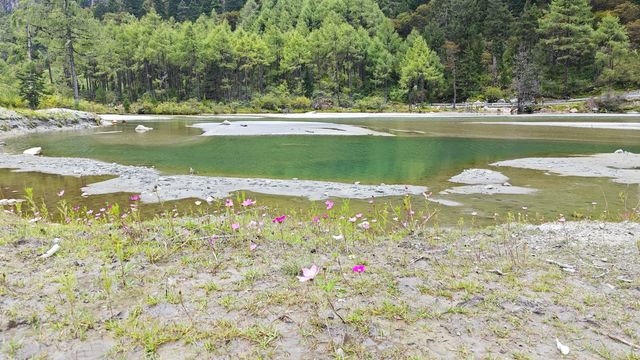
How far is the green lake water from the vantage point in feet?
39.4

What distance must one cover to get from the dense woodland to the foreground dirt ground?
65246mm

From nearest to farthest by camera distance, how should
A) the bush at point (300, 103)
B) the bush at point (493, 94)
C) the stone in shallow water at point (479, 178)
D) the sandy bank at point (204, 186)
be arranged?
the sandy bank at point (204, 186) → the stone in shallow water at point (479, 178) → the bush at point (493, 94) → the bush at point (300, 103)

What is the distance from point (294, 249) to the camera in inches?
235

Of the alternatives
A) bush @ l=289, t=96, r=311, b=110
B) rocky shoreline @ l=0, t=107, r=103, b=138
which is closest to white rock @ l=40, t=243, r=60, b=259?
rocky shoreline @ l=0, t=107, r=103, b=138

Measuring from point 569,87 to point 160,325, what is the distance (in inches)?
3342

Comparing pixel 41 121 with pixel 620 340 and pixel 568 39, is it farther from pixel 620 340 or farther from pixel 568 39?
pixel 568 39

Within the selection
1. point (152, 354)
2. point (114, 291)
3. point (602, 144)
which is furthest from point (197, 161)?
point (602, 144)

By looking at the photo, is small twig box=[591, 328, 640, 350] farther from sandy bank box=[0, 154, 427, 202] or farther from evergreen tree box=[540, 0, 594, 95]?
evergreen tree box=[540, 0, 594, 95]

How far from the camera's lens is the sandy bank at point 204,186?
12.3 m

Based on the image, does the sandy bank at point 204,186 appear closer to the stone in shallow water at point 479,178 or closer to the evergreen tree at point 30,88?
the stone in shallow water at point 479,178

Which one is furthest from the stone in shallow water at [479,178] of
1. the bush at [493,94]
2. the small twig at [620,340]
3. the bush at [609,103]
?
the bush at [493,94]

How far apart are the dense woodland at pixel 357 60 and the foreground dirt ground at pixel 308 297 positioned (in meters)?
65.2

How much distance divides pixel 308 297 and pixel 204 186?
990cm

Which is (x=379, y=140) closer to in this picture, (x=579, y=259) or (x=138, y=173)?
(x=138, y=173)
